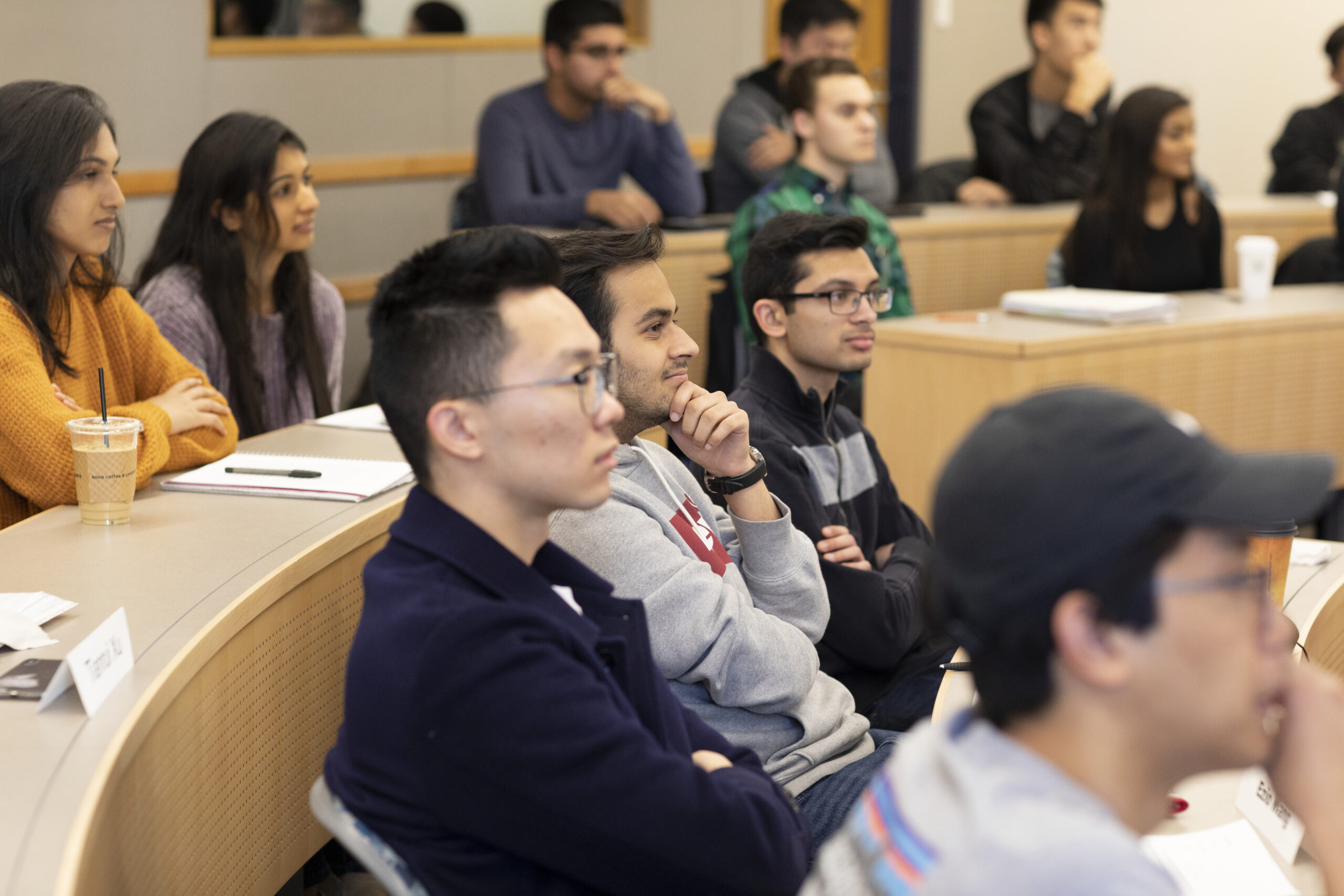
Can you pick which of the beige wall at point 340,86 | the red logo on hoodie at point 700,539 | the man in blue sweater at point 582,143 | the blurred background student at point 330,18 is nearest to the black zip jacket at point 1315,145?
the beige wall at point 340,86

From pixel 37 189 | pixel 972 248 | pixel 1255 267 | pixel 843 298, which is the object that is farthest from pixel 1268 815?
pixel 972 248

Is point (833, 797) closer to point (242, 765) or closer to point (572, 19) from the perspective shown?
point (242, 765)

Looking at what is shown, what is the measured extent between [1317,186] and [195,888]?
214 inches

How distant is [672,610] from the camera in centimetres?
149

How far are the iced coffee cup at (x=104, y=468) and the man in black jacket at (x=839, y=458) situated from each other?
91 centimetres

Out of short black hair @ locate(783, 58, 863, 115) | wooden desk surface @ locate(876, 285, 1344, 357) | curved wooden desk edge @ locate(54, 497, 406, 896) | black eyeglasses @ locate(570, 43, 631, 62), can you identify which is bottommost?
curved wooden desk edge @ locate(54, 497, 406, 896)

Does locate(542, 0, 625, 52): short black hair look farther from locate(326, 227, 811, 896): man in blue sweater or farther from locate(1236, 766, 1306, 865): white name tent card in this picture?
locate(1236, 766, 1306, 865): white name tent card

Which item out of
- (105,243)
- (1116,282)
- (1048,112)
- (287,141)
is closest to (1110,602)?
(105,243)

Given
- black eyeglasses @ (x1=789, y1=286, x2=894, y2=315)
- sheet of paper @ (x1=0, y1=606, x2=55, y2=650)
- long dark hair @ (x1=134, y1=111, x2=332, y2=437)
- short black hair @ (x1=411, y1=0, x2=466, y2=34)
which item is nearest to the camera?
sheet of paper @ (x1=0, y1=606, x2=55, y2=650)

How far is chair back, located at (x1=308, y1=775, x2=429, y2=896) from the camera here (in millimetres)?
1059

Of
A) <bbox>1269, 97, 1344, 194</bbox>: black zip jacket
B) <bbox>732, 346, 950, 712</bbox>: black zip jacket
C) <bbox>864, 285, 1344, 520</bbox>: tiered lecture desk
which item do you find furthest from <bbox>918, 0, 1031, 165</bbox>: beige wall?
<bbox>732, 346, 950, 712</bbox>: black zip jacket

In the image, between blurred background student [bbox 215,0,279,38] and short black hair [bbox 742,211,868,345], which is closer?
short black hair [bbox 742,211,868,345]

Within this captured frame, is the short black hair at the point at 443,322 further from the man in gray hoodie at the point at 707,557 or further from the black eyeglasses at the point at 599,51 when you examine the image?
the black eyeglasses at the point at 599,51

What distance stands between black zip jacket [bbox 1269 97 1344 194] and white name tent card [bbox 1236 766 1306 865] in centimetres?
493
